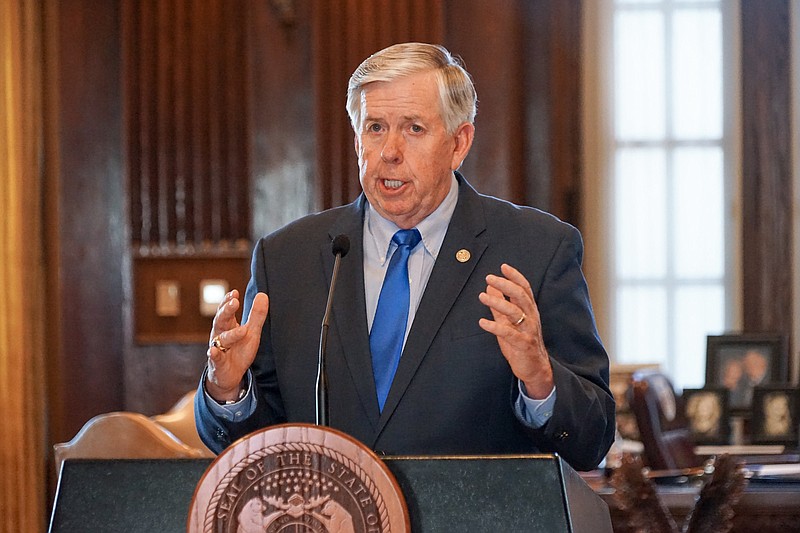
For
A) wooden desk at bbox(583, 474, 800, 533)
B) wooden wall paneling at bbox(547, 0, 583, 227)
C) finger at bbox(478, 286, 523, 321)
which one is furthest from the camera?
wooden wall paneling at bbox(547, 0, 583, 227)

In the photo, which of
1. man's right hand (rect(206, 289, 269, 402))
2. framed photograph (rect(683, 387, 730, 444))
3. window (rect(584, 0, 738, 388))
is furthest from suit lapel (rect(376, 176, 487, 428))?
window (rect(584, 0, 738, 388))

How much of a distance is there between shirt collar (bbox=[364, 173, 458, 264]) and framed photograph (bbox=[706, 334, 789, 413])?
282cm

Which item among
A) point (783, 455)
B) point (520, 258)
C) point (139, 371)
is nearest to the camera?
point (520, 258)

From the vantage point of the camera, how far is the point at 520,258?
2.02 metres

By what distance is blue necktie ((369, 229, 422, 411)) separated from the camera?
6.47ft

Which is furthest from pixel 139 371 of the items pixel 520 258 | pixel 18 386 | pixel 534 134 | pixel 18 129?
pixel 520 258

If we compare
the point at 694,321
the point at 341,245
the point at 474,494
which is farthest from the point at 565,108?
the point at 474,494

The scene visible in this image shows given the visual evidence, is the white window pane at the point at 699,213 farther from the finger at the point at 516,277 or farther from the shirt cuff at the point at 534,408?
the finger at the point at 516,277

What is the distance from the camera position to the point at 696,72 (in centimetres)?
537

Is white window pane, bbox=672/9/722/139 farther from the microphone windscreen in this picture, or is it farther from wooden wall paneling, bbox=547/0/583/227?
the microphone windscreen

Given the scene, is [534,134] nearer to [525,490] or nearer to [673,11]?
[673,11]

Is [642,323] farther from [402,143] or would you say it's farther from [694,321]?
[402,143]

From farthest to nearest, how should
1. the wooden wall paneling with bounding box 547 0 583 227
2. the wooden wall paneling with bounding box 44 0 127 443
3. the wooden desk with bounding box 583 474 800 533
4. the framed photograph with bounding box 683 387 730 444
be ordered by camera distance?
the wooden wall paneling with bounding box 547 0 583 227 → the wooden wall paneling with bounding box 44 0 127 443 → the framed photograph with bounding box 683 387 730 444 → the wooden desk with bounding box 583 474 800 533

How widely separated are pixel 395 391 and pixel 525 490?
502 mm
